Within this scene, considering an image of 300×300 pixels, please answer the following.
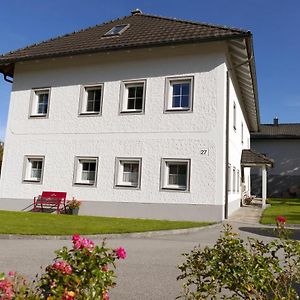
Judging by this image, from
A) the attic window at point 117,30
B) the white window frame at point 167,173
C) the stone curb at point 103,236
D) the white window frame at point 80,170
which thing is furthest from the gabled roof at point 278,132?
the stone curb at point 103,236

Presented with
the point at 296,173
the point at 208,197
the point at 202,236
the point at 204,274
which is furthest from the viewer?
the point at 296,173

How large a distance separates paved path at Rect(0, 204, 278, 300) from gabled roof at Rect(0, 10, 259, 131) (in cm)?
727

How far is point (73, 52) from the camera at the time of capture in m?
16.1

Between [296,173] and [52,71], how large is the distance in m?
25.5

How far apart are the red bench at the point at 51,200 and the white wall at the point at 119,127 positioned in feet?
1.00

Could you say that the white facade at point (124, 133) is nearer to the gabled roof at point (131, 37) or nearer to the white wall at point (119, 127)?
the white wall at point (119, 127)

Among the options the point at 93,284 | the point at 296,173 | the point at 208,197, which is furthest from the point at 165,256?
the point at 296,173

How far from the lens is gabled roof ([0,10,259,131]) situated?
14.3 m

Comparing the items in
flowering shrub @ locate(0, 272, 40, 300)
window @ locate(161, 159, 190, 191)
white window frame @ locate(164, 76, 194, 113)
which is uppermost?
white window frame @ locate(164, 76, 194, 113)

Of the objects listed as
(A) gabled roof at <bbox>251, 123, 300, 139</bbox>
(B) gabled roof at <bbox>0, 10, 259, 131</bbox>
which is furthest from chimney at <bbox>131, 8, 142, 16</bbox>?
(A) gabled roof at <bbox>251, 123, 300, 139</bbox>

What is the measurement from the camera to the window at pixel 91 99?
54.2 ft

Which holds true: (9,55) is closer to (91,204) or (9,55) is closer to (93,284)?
(91,204)

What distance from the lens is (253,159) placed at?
20672 millimetres

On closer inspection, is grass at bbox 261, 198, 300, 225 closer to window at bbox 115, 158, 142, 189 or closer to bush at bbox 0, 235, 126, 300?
window at bbox 115, 158, 142, 189
